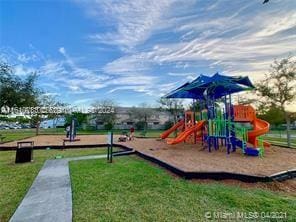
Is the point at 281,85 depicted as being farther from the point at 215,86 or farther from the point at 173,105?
the point at 173,105

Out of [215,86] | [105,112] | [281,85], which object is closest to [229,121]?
[215,86]

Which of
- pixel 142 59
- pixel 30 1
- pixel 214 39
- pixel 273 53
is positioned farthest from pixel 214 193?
pixel 142 59

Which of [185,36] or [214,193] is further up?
[185,36]

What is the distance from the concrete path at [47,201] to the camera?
320 centimetres

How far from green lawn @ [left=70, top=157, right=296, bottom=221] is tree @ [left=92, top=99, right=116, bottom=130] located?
3720 cm

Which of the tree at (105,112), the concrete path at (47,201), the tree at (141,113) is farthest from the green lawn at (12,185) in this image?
the tree at (141,113)

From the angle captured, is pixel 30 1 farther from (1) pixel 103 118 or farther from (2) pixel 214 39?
(1) pixel 103 118

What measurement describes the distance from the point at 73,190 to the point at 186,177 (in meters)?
2.57

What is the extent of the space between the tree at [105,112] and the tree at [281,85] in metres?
31.5

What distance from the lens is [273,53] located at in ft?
43.2

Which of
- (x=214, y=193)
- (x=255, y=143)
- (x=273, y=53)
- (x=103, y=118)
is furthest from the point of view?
(x=103, y=118)

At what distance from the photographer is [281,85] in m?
13.2

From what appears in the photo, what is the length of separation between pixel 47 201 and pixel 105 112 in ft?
129

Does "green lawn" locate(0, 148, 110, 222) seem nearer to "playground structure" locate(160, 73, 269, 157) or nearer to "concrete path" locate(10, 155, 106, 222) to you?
"concrete path" locate(10, 155, 106, 222)
